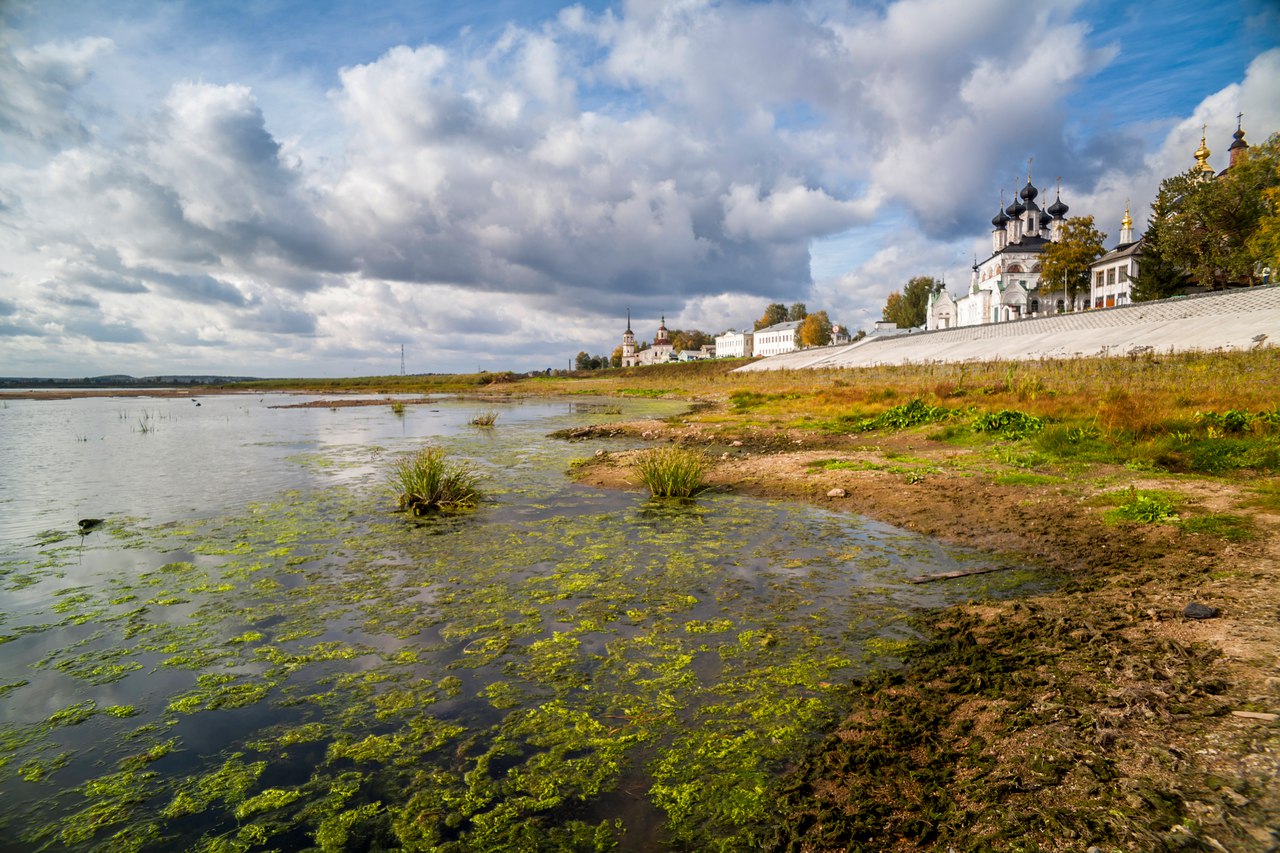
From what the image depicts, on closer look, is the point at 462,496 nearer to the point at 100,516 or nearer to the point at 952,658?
the point at 100,516

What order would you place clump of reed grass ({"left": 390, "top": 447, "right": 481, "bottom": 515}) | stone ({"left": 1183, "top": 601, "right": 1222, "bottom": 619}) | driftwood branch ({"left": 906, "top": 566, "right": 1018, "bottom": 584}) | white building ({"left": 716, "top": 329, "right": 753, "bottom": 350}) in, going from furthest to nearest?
white building ({"left": 716, "top": 329, "right": 753, "bottom": 350}) → clump of reed grass ({"left": 390, "top": 447, "right": 481, "bottom": 515}) → driftwood branch ({"left": 906, "top": 566, "right": 1018, "bottom": 584}) → stone ({"left": 1183, "top": 601, "right": 1222, "bottom": 619})

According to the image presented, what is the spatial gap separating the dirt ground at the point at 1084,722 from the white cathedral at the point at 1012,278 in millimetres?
73310

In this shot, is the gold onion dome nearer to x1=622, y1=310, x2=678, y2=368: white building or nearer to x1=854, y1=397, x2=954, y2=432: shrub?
x1=854, y1=397, x2=954, y2=432: shrub

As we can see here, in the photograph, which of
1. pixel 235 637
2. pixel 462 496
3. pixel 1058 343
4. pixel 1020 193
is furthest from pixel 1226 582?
pixel 1020 193

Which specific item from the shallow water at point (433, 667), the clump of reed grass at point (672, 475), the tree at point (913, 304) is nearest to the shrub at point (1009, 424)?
the shallow water at point (433, 667)

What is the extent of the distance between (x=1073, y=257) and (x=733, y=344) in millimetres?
89254

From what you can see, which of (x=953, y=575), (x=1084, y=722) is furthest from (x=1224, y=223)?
(x=1084, y=722)

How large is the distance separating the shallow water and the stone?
1.64m

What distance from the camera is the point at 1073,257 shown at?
203 feet

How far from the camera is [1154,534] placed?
7.17m

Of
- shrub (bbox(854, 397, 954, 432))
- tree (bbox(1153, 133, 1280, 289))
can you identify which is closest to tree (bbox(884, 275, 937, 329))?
tree (bbox(1153, 133, 1280, 289))

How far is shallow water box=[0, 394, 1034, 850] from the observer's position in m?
3.26

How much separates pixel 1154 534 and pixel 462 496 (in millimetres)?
10640

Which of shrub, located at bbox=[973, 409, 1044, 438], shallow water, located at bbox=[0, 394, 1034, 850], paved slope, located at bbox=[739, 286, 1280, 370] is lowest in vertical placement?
shallow water, located at bbox=[0, 394, 1034, 850]
